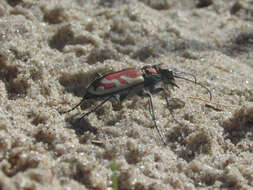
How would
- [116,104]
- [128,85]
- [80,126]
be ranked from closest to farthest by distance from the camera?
[80,126], [128,85], [116,104]

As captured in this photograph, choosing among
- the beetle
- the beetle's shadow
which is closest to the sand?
the beetle's shadow

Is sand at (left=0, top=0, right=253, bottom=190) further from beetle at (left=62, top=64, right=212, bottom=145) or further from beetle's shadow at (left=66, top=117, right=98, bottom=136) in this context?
beetle at (left=62, top=64, right=212, bottom=145)

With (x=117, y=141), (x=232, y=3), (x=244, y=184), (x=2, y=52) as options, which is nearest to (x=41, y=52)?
(x=2, y=52)

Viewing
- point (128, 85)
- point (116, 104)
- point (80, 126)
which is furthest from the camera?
point (116, 104)

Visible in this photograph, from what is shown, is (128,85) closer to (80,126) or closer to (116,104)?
(116,104)

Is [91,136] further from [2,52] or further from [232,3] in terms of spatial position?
[232,3]

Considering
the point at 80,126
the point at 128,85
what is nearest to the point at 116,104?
the point at 128,85

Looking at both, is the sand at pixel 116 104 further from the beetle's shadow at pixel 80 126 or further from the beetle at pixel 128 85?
the beetle at pixel 128 85
